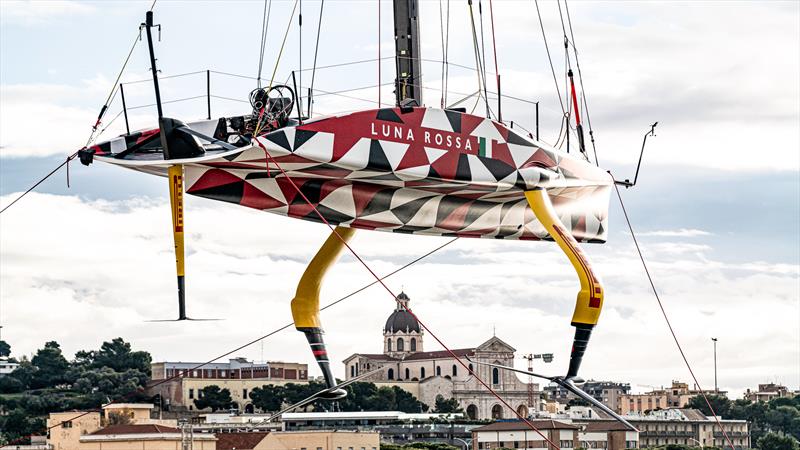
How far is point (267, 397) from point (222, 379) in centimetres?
631

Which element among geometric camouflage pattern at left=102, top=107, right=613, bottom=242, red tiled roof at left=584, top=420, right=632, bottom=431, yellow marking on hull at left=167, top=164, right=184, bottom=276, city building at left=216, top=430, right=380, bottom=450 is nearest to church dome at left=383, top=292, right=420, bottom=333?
red tiled roof at left=584, top=420, right=632, bottom=431

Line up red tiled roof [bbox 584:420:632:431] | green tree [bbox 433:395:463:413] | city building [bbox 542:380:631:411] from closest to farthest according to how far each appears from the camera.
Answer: red tiled roof [bbox 584:420:632:431], green tree [bbox 433:395:463:413], city building [bbox 542:380:631:411]

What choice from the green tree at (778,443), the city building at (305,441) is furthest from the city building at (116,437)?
the green tree at (778,443)

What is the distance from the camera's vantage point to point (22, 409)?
330ft

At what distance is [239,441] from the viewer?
69.9 m

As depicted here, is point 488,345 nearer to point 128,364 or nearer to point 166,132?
point 128,364

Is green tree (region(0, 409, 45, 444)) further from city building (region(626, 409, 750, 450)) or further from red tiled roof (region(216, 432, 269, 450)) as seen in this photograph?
city building (region(626, 409, 750, 450))

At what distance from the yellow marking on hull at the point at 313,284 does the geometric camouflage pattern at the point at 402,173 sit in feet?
1.10

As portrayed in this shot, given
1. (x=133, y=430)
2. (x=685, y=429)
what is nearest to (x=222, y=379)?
(x=685, y=429)

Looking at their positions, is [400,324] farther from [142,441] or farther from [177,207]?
[177,207]

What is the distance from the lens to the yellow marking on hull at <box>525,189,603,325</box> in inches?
734

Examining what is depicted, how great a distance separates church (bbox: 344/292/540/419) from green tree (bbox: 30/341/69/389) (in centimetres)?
2564

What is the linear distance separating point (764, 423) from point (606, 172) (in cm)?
10133

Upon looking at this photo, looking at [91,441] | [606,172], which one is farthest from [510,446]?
[606,172]
